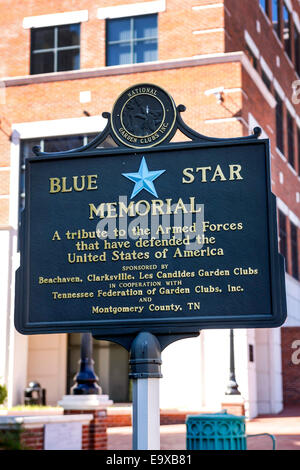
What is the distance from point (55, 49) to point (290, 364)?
15.4 meters

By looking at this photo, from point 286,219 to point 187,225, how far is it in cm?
2712

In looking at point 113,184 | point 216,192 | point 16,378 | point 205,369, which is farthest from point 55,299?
point 16,378

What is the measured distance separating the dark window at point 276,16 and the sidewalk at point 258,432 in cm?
1801

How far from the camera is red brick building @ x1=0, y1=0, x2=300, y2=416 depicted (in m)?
25.9

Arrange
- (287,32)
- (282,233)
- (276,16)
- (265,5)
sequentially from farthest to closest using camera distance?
1. (287,32)
2. (276,16)
3. (265,5)
4. (282,233)

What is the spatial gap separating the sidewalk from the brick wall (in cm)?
347

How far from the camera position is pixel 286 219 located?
33.0 m

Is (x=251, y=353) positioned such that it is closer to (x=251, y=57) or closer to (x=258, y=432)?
(x=258, y=432)

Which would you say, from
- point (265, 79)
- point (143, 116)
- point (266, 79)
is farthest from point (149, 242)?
point (266, 79)

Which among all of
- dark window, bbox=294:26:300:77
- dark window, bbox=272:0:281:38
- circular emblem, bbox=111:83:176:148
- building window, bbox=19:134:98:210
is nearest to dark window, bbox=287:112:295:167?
dark window, bbox=294:26:300:77

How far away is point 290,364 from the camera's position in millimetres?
30250

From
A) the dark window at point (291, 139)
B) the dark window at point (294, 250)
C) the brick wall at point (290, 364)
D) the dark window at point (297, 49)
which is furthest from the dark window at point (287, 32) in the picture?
the brick wall at point (290, 364)

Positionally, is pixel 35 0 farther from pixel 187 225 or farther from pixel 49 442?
pixel 187 225

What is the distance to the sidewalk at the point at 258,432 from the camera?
17.0m
